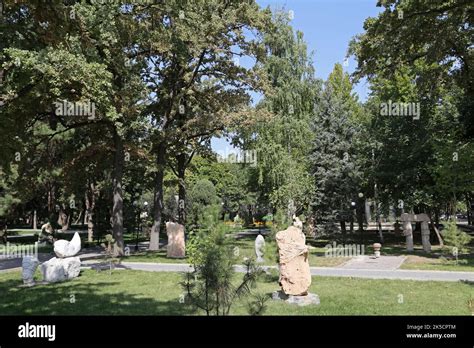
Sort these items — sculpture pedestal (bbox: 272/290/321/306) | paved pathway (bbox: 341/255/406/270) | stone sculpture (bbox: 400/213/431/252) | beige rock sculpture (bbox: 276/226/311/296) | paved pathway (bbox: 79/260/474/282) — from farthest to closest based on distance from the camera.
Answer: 1. stone sculpture (bbox: 400/213/431/252)
2. paved pathway (bbox: 341/255/406/270)
3. paved pathway (bbox: 79/260/474/282)
4. beige rock sculpture (bbox: 276/226/311/296)
5. sculpture pedestal (bbox: 272/290/321/306)

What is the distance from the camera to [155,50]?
23.2 meters

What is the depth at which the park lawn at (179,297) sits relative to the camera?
9133 millimetres

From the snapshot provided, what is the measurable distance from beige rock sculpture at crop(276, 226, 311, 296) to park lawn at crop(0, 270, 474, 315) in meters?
0.52

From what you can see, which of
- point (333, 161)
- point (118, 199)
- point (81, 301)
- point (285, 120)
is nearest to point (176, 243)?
point (118, 199)

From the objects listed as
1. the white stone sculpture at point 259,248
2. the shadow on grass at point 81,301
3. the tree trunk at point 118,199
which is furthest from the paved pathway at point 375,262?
the tree trunk at point 118,199

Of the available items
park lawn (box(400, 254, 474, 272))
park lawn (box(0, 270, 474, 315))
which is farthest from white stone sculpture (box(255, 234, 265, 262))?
park lawn (box(400, 254, 474, 272))

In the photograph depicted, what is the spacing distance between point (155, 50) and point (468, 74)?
51.7 ft

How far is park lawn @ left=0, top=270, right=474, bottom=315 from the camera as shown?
913 centimetres

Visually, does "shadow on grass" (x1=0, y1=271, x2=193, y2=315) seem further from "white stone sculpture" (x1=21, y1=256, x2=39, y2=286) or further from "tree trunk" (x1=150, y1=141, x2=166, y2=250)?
"tree trunk" (x1=150, y1=141, x2=166, y2=250)

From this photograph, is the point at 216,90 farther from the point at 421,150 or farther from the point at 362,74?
the point at 421,150

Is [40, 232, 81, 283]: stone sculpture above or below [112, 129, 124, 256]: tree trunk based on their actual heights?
below

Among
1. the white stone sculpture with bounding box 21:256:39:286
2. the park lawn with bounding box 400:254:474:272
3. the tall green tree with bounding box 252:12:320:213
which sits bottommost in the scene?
the park lawn with bounding box 400:254:474:272

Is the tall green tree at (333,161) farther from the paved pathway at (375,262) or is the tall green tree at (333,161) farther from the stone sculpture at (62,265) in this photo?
the stone sculpture at (62,265)

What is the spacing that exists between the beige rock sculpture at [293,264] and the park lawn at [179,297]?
0.52 metres
